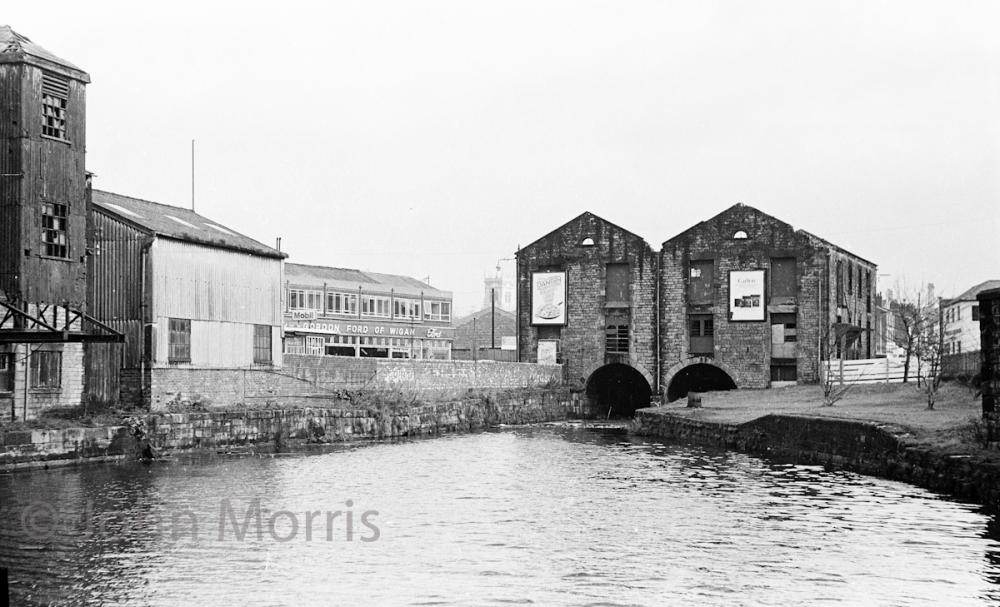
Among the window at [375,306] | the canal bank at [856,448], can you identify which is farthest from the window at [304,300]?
the canal bank at [856,448]

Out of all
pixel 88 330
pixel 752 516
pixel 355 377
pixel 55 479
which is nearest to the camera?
pixel 752 516

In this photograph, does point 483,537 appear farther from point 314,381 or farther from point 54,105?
point 314,381

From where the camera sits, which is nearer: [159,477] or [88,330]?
[159,477]

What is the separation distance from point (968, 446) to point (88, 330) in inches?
939

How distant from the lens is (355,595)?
14492mm

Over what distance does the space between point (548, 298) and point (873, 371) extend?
61.5ft

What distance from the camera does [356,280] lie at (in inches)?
3056

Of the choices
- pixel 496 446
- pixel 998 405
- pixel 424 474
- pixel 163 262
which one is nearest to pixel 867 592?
pixel 998 405

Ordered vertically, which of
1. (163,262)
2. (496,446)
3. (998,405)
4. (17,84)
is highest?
(17,84)

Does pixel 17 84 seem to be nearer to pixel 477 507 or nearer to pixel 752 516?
pixel 477 507

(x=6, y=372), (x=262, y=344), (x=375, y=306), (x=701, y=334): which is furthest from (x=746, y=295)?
(x=6, y=372)

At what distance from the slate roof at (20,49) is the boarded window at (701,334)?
35667mm

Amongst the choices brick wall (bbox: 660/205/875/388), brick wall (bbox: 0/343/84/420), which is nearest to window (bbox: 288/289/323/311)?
brick wall (bbox: 660/205/875/388)

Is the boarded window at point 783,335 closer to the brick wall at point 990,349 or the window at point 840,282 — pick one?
the window at point 840,282
